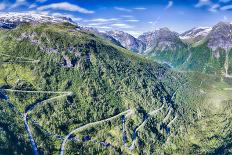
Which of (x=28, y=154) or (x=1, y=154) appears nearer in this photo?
(x=1, y=154)

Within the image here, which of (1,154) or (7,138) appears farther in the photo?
(7,138)
